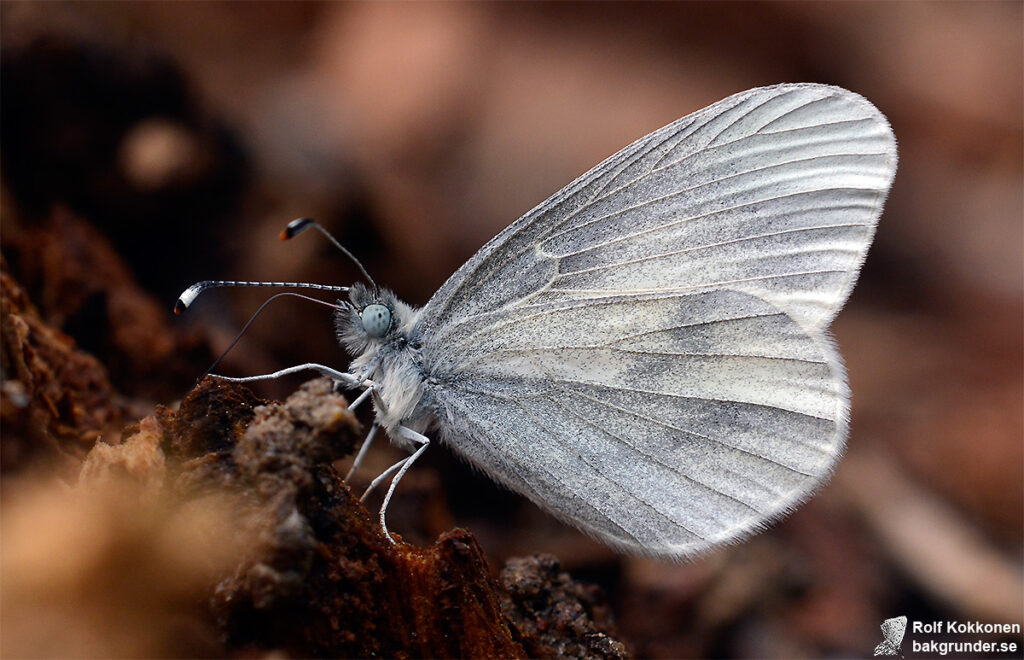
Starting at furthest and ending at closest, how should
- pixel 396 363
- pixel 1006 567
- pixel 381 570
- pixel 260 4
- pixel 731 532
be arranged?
pixel 260 4
pixel 1006 567
pixel 396 363
pixel 731 532
pixel 381 570

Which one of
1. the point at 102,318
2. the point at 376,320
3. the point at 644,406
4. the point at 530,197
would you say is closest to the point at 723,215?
the point at 644,406

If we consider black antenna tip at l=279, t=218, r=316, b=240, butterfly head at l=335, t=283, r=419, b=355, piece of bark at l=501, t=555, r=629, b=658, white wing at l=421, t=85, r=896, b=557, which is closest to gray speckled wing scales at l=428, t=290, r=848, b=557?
white wing at l=421, t=85, r=896, b=557

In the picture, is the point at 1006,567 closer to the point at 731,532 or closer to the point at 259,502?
the point at 731,532

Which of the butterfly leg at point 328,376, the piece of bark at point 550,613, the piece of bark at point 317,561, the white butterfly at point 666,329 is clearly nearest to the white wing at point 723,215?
the white butterfly at point 666,329

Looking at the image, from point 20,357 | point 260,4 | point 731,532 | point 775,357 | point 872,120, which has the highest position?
point 260,4

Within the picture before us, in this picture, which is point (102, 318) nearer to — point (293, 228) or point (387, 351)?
point (293, 228)

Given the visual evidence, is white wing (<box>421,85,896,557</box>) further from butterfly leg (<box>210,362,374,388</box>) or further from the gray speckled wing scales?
butterfly leg (<box>210,362,374,388</box>)

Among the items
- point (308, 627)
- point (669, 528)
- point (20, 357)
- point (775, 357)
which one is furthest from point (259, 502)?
point (775, 357)
